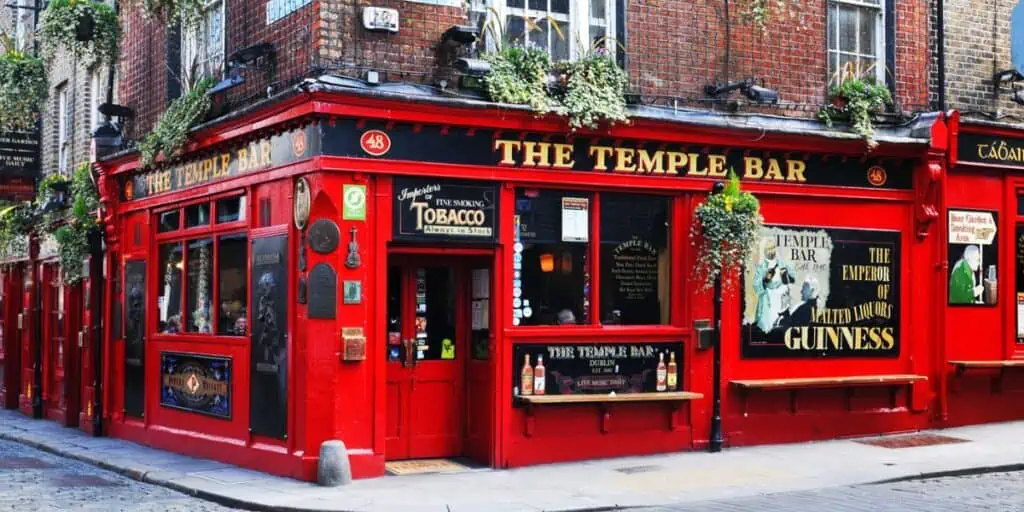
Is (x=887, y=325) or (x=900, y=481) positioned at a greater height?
(x=887, y=325)

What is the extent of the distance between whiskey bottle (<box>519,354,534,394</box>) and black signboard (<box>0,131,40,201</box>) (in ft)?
39.1

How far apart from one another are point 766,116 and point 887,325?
10.2 feet

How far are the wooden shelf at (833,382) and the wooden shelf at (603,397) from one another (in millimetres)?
736

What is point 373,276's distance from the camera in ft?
42.3

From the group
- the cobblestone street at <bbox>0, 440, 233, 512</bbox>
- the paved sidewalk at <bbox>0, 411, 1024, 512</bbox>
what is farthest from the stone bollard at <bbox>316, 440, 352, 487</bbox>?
the cobblestone street at <bbox>0, 440, 233, 512</bbox>

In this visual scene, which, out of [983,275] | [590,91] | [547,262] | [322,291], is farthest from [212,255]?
[983,275]

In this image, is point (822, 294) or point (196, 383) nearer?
point (196, 383)

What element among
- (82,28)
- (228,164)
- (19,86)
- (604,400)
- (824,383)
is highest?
(82,28)

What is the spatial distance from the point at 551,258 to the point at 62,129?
38.3 feet

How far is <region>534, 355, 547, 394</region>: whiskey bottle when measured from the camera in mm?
13656

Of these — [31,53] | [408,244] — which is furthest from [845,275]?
[31,53]

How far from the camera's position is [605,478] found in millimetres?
12719

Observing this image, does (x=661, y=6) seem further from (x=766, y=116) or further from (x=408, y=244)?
(x=408, y=244)

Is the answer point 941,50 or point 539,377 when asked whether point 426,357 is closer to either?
point 539,377
